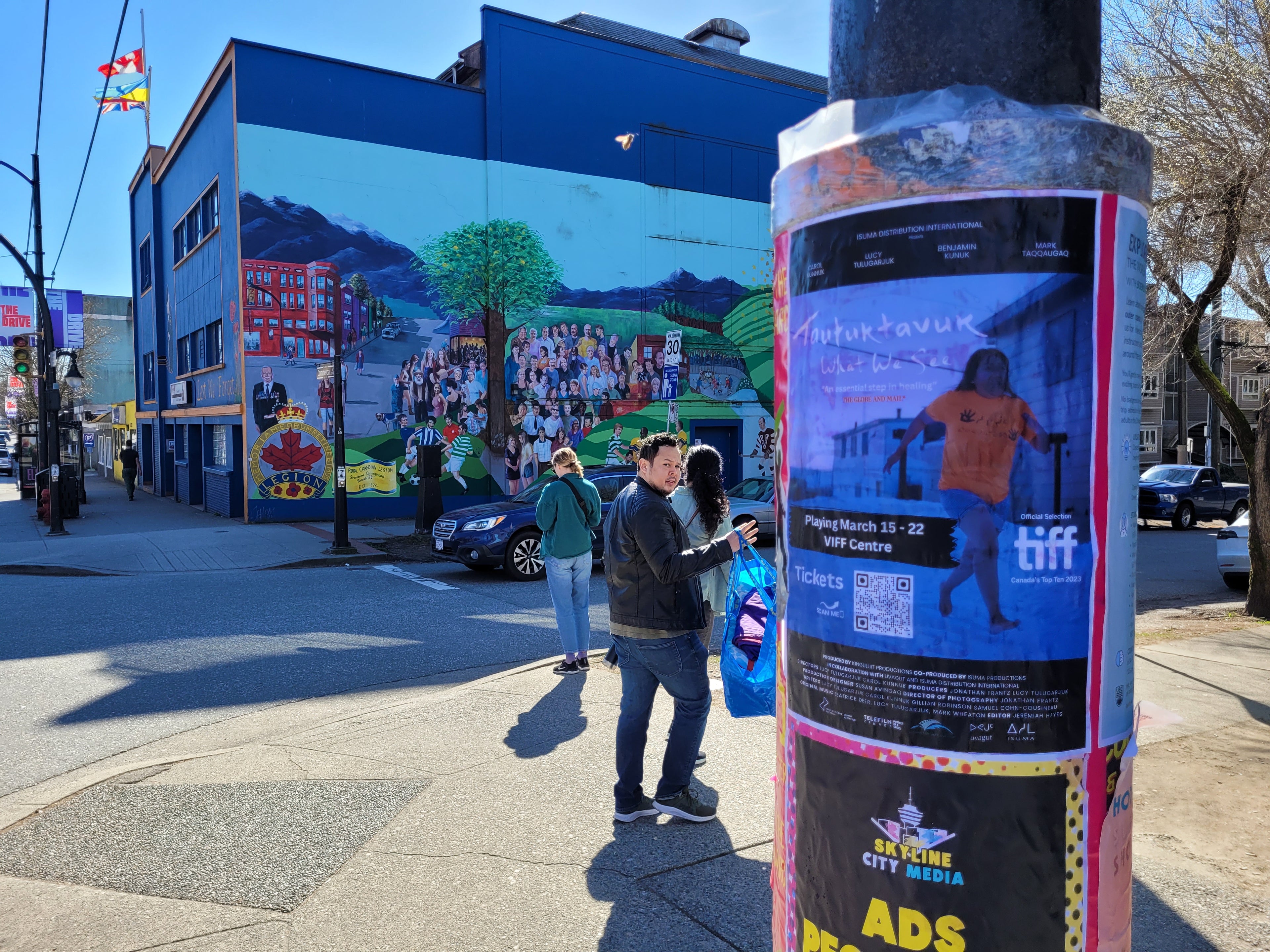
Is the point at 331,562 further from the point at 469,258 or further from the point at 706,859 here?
the point at 706,859

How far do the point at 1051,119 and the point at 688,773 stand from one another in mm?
3322

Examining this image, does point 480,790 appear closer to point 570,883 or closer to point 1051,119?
point 570,883

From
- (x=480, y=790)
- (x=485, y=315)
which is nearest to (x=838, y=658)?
(x=480, y=790)

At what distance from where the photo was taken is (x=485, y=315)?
22797mm

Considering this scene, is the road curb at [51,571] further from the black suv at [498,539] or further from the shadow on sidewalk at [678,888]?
the shadow on sidewalk at [678,888]

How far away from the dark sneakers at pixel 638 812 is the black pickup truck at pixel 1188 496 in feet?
71.3

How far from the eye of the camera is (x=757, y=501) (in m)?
16.4

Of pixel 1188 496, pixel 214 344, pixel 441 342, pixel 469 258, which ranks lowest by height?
pixel 1188 496

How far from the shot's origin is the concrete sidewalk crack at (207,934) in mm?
3367

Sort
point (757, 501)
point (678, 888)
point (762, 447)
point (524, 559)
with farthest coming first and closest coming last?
point (762, 447), point (757, 501), point (524, 559), point (678, 888)

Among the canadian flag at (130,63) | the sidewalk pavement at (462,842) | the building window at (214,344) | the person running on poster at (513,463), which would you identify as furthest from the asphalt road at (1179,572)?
the canadian flag at (130,63)

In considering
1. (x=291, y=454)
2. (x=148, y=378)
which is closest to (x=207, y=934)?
(x=291, y=454)

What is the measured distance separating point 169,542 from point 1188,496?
22.7m

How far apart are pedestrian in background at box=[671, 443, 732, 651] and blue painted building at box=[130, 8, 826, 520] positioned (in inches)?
460
